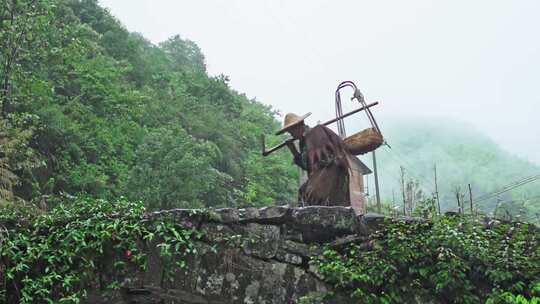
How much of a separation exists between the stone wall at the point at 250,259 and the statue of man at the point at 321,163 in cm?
148

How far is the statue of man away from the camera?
320 inches

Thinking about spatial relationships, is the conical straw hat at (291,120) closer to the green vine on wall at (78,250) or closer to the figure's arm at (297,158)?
the figure's arm at (297,158)

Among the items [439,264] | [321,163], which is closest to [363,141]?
[321,163]

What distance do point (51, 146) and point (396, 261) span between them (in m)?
12.9

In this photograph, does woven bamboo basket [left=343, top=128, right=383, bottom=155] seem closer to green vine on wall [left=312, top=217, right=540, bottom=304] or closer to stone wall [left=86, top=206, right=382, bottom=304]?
stone wall [left=86, top=206, right=382, bottom=304]

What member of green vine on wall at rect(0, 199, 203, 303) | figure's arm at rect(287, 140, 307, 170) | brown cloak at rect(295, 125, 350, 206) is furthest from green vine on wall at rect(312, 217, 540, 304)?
figure's arm at rect(287, 140, 307, 170)

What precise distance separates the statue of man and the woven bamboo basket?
0.18 metres

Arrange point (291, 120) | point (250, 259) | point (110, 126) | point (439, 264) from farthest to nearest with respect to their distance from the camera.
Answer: point (110, 126), point (291, 120), point (250, 259), point (439, 264)

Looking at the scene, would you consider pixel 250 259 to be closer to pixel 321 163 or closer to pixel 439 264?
pixel 439 264

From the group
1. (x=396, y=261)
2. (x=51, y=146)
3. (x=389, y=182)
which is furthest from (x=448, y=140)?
(x=396, y=261)

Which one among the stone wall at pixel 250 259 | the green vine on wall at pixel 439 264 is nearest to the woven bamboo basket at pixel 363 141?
→ the stone wall at pixel 250 259

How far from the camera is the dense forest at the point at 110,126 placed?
43.3 ft

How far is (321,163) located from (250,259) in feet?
7.93

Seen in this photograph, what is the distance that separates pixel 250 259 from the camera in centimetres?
638
